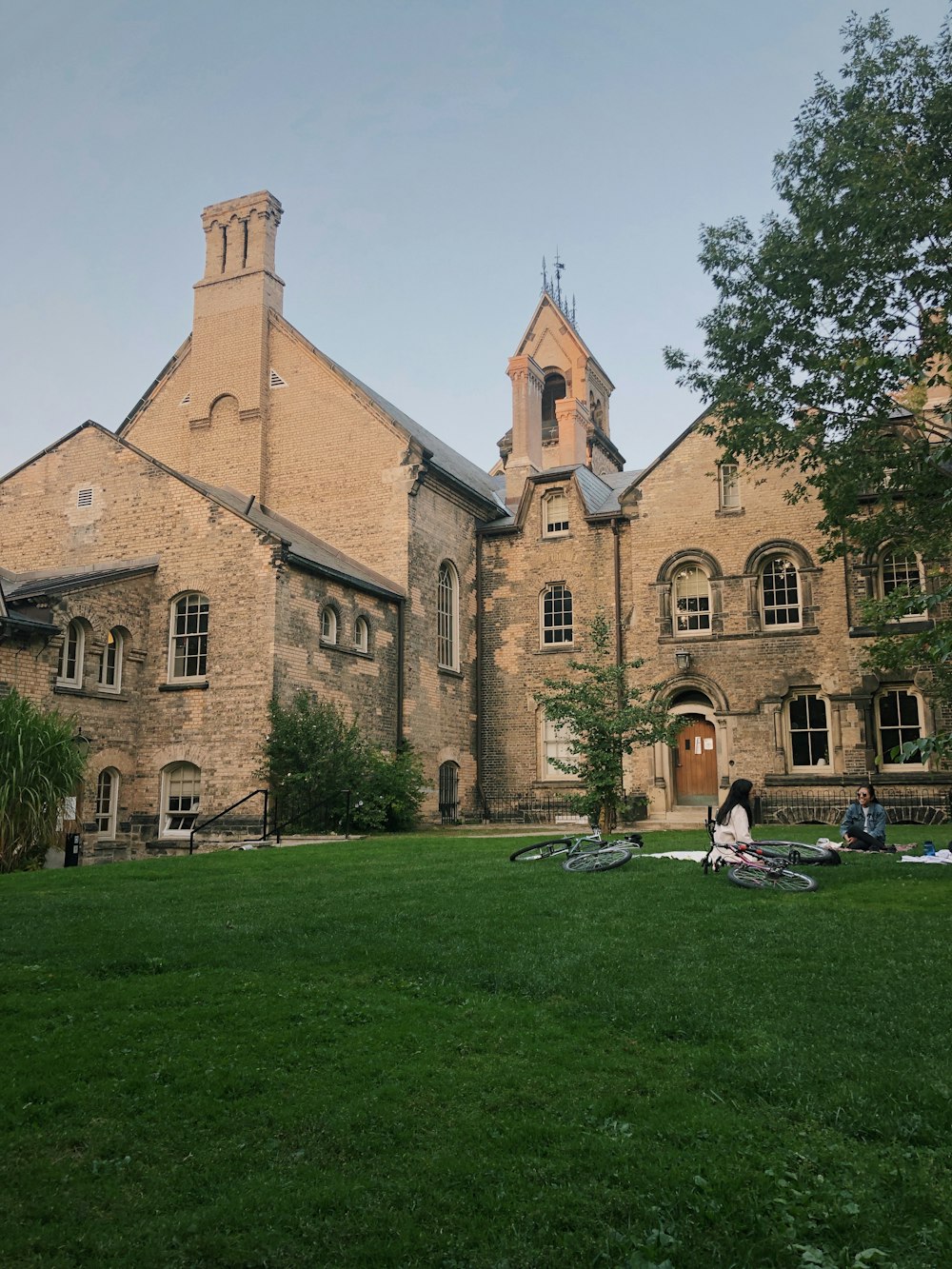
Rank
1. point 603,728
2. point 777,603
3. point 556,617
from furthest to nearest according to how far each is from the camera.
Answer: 1. point 556,617
2. point 777,603
3. point 603,728

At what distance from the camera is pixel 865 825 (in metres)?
15.4

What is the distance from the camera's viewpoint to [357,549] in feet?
89.5

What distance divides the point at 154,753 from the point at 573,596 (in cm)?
1280

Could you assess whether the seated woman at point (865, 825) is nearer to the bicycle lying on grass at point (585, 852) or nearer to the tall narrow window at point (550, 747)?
the bicycle lying on grass at point (585, 852)

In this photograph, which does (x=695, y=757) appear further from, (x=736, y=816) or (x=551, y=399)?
(x=551, y=399)

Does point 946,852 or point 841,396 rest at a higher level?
point 841,396

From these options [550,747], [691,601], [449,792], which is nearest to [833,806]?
[691,601]

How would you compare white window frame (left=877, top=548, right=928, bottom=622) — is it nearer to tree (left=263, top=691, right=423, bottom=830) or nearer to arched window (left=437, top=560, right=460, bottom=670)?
arched window (left=437, top=560, right=460, bottom=670)

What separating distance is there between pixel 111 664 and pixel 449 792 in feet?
33.9

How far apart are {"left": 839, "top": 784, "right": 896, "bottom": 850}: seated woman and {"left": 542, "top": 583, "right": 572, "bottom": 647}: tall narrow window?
46.9 ft

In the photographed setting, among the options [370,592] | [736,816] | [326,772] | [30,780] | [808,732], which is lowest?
[736,816]

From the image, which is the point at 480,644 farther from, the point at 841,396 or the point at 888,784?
the point at 841,396

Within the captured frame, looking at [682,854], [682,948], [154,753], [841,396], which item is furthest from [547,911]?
[154,753]

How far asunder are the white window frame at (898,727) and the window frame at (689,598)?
4.61 metres
